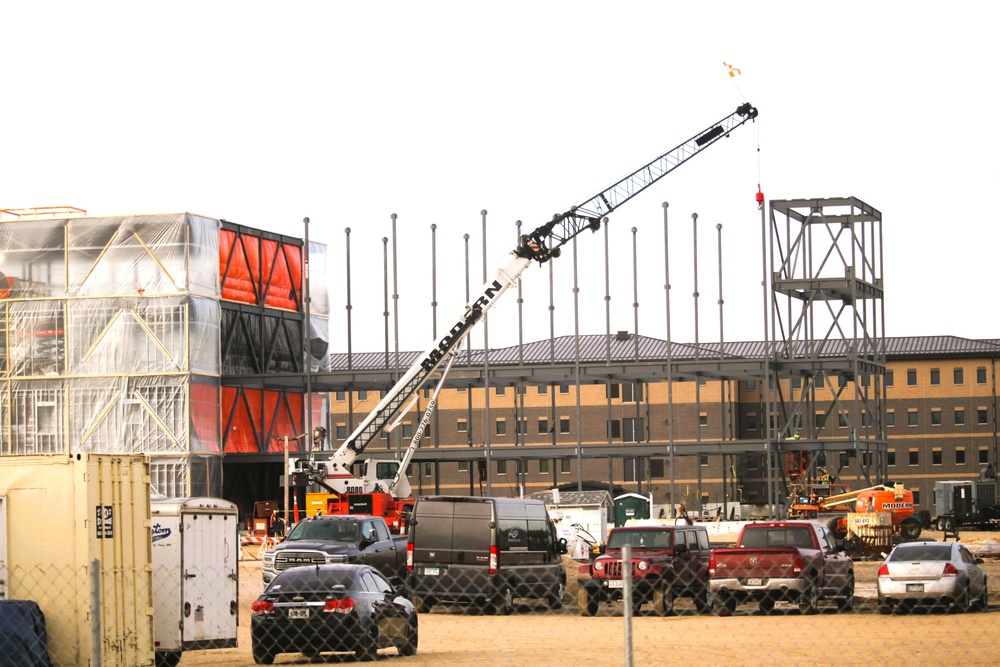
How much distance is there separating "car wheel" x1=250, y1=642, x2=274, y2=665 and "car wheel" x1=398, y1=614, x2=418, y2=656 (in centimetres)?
192

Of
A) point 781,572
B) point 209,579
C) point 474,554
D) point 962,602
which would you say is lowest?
point 962,602

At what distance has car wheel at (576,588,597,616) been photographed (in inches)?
1072

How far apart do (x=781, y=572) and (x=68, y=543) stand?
14.7m

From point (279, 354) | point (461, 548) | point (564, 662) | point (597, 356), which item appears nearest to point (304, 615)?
point (564, 662)

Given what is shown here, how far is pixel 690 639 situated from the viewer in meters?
21.8

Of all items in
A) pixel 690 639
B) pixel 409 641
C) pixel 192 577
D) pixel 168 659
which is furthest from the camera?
pixel 690 639

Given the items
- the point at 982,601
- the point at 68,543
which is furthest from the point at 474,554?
the point at 68,543

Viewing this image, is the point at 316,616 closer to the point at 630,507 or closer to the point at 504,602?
the point at 504,602

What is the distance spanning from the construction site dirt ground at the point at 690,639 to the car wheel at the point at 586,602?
0.24m

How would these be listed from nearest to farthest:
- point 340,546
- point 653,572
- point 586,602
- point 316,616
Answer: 1. point 316,616
2. point 653,572
3. point 586,602
4. point 340,546

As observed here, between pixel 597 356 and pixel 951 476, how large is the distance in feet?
91.6

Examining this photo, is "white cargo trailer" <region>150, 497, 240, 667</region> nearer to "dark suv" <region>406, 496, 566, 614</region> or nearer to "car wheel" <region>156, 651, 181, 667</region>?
"car wheel" <region>156, 651, 181, 667</region>

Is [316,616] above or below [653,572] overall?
above

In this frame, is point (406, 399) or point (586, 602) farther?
point (406, 399)
